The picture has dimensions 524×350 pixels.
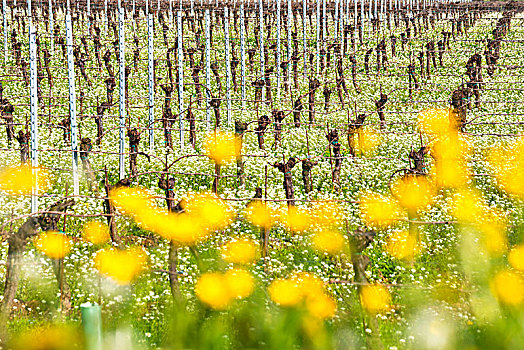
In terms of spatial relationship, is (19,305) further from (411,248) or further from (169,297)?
Result: (411,248)

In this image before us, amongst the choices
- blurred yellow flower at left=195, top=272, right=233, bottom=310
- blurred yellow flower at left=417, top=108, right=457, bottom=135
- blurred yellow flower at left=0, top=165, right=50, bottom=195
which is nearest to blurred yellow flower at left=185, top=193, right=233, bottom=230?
blurred yellow flower at left=0, top=165, right=50, bottom=195

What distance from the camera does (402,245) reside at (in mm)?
11734

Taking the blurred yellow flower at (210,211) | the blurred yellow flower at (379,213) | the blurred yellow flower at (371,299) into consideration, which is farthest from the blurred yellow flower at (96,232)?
the blurred yellow flower at (371,299)

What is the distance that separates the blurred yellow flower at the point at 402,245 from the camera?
11031 millimetres

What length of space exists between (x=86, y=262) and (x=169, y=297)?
7.32ft

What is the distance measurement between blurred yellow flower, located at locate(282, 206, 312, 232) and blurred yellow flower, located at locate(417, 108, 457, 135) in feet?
30.4

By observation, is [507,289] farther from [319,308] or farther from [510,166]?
[510,166]

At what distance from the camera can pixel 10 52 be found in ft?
104

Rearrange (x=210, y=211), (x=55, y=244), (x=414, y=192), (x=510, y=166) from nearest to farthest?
(x=55, y=244)
(x=210, y=211)
(x=414, y=192)
(x=510, y=166)

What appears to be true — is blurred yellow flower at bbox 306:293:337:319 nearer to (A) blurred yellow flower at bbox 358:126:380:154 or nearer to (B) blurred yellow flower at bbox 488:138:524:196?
(B) blurred yellow flower at bbox 488:138:524:196

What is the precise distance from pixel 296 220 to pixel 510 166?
7.70m

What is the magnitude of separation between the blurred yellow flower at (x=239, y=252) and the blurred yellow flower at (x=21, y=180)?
5.94 m

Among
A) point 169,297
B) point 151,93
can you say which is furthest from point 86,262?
point 151,93

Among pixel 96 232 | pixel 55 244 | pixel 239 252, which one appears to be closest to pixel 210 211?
pixel 96 232
